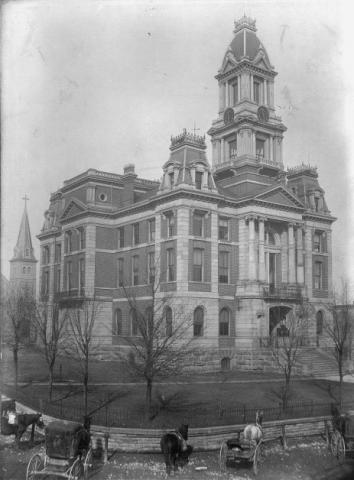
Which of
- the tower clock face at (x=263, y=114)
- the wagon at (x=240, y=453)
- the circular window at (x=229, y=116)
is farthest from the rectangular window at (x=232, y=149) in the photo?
the wagon at (x=240, y=453)

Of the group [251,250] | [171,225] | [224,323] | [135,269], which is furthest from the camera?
[135,269]

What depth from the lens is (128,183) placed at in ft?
146

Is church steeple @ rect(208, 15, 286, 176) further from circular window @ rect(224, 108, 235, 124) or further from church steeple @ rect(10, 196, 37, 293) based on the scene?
church steeple @ rect(10, 196, 37, 293)

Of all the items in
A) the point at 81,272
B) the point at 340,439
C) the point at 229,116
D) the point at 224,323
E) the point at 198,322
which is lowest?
the point at 340,439

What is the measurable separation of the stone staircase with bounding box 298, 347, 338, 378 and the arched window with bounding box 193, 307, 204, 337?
716 centimetres

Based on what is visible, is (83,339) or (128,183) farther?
(128,183)

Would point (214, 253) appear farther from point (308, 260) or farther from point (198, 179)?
point (308, 260)

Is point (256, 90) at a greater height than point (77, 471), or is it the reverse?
point (256, 90)

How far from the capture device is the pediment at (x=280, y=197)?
41031 millimetres

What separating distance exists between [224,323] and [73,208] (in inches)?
601

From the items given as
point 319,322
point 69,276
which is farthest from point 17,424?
point 319,322

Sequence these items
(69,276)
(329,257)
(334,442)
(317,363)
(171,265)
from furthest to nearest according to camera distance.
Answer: (329,257) → (69,276) → (171,265) → (317,363) → (334,442)

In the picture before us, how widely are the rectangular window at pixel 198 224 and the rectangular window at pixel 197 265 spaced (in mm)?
1188

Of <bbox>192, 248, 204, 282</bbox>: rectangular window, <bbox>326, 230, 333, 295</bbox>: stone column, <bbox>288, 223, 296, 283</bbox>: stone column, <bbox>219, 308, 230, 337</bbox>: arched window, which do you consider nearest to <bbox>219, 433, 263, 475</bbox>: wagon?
<bbox>192, 248, 204, 282</bbox>: rectangular window
